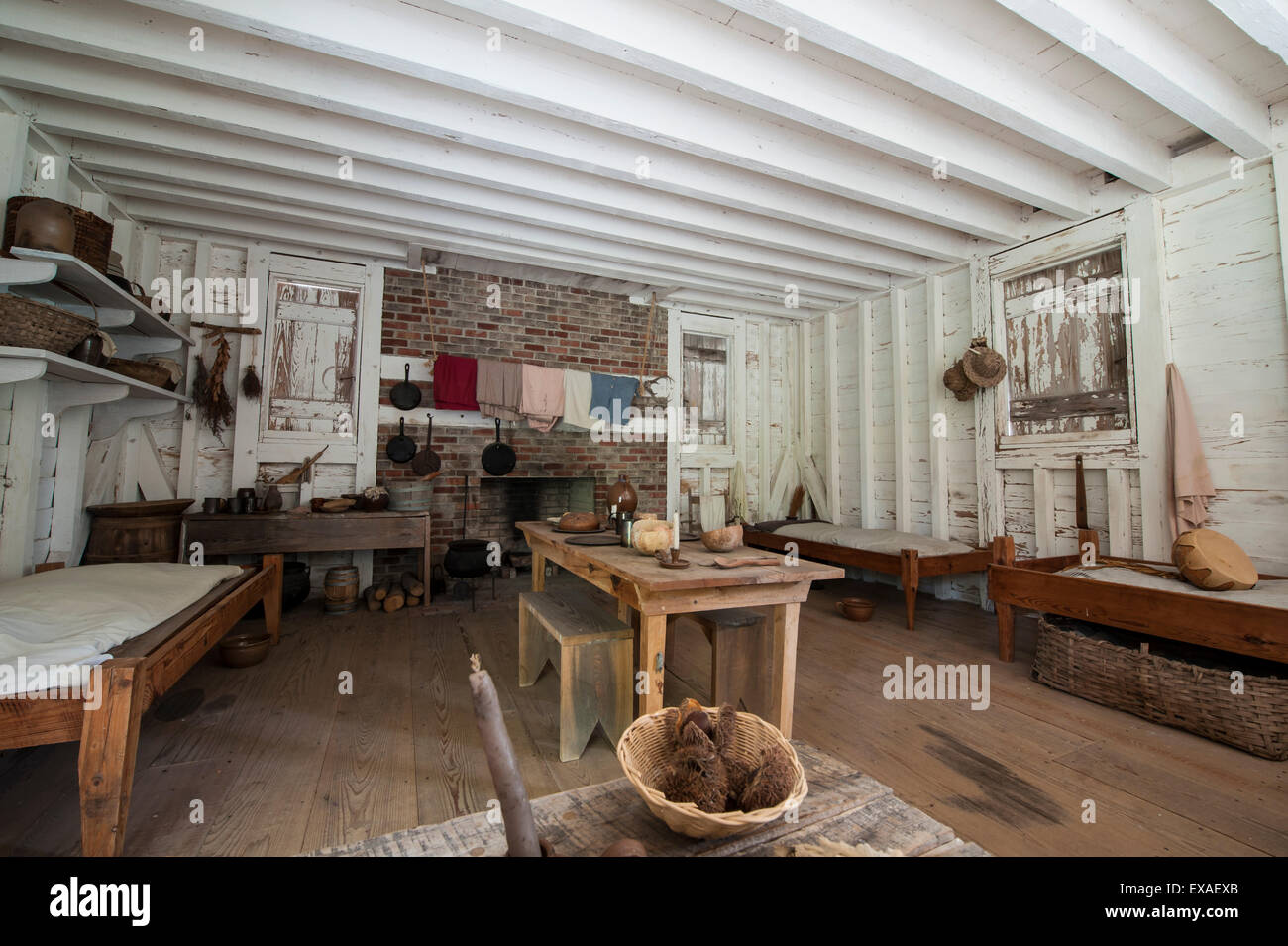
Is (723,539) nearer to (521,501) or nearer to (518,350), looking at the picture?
(521,501)

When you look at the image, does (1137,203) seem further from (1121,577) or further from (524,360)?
(524,360)

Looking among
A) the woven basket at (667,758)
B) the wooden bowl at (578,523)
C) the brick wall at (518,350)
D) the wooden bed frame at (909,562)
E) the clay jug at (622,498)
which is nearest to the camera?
the woven basket at (667,758)

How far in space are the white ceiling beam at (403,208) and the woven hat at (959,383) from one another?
1255mm

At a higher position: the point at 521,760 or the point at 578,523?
the point at 578,523

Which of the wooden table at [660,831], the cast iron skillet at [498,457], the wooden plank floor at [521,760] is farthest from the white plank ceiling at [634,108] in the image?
the wooden plank floor at [521,760]

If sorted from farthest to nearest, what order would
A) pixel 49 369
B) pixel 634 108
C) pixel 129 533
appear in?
pixel 129 533 → pixel 634 108 → pixel 49 369

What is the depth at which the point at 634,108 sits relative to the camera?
287cm

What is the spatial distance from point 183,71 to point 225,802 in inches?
123

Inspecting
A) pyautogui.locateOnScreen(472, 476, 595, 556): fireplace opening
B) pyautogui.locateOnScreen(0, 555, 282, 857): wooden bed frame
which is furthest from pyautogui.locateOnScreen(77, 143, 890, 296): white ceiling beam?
pyautogui.locateOnScreen(0, 555, 282, 857): wooden bed frame

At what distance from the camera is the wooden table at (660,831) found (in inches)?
33.0

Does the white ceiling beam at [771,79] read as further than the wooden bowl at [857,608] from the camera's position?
No

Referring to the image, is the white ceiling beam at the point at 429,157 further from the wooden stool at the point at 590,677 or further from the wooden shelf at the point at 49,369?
the wooden stool at the point at 590,677

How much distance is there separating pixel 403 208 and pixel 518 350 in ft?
5.61

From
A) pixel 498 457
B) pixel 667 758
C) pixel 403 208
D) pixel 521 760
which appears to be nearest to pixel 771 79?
pixel 403 208
